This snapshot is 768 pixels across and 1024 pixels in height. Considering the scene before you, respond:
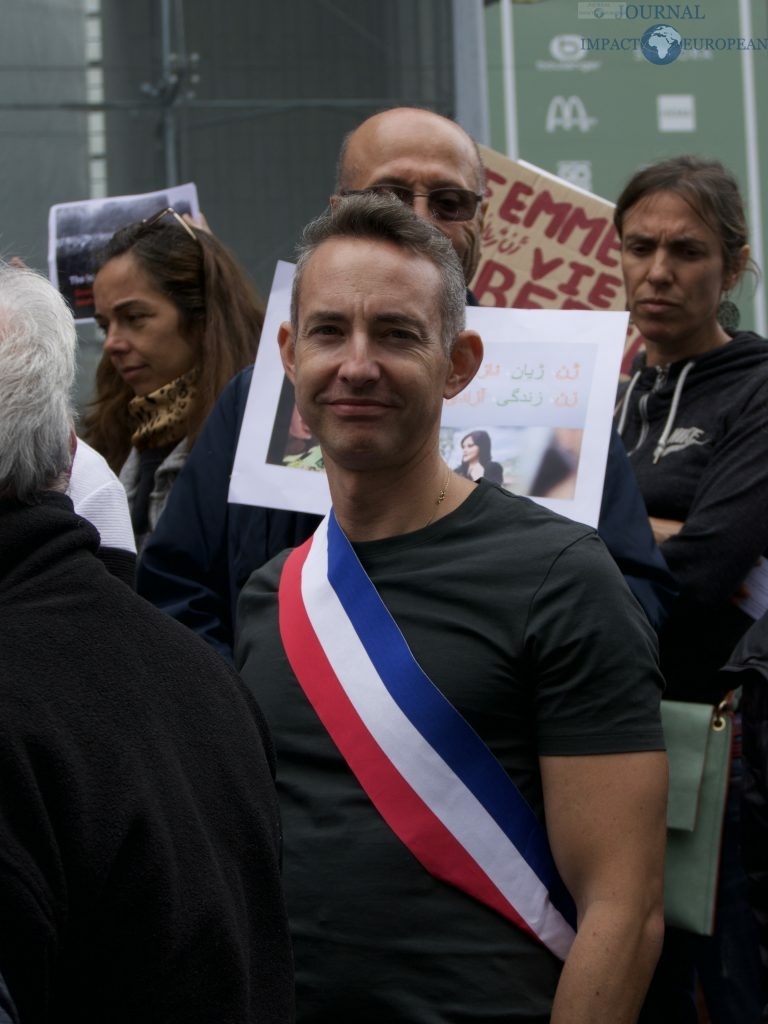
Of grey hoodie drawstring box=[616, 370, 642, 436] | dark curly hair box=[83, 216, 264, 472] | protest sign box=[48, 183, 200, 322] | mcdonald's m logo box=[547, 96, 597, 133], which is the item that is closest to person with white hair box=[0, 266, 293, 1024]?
grey hoodie drawstring box=[616, 370, 642, 436]

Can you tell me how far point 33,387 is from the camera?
5.57 ft

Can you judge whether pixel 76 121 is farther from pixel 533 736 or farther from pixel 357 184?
pixel 533 736

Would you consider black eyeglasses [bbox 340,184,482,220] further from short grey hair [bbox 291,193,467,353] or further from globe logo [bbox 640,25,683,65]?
globe logo [bbox 640,25,683,65]

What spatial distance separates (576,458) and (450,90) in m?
3.14

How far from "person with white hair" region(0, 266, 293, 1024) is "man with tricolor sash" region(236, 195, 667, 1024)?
0.32 m

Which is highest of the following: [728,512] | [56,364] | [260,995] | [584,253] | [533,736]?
[584,253]

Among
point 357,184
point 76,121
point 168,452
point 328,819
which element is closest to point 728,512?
point 357,184

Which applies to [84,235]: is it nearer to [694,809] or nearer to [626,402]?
[626,402]

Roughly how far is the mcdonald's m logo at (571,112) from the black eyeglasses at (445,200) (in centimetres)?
260

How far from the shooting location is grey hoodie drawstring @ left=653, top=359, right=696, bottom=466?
10.3 ft

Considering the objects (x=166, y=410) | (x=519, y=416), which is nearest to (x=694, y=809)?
(x=519, y=416)

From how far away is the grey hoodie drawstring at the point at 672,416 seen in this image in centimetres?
313

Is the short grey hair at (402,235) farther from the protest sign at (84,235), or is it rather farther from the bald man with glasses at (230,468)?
the protest sign at (84,235)

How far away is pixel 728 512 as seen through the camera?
2.90m
